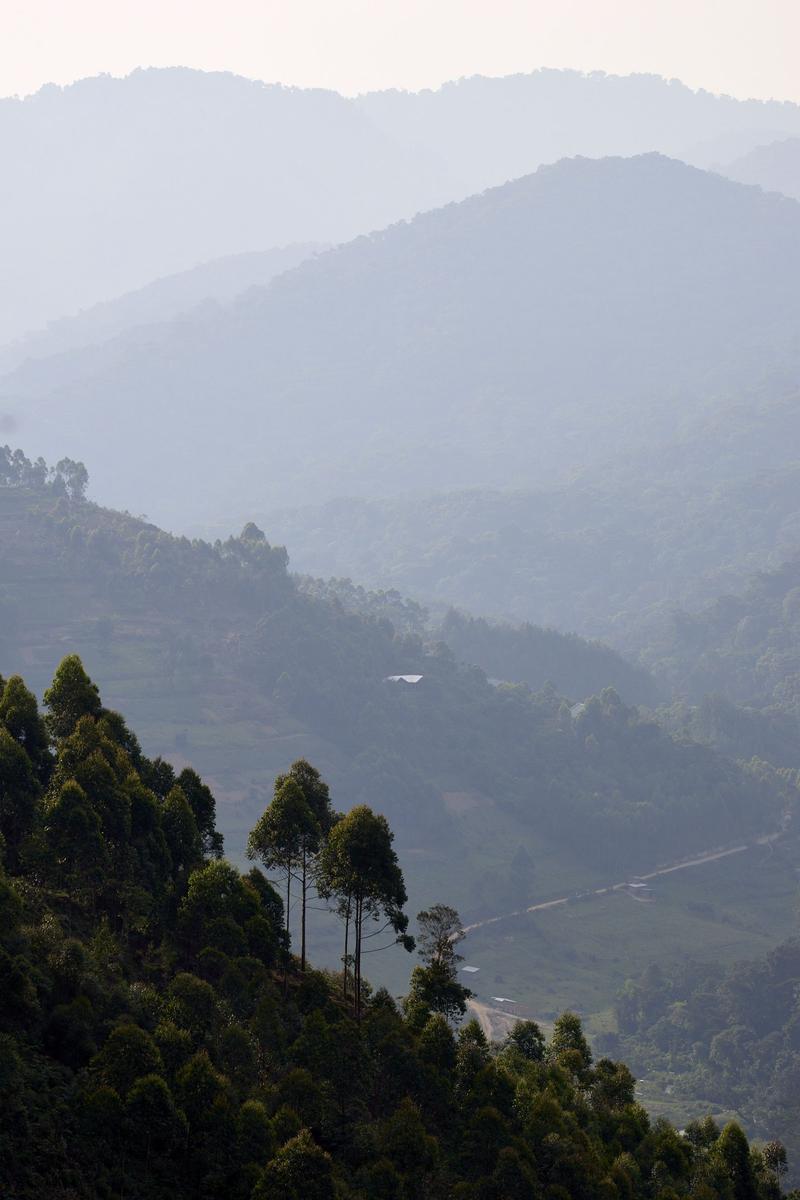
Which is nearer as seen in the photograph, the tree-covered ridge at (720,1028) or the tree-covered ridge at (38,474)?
the tree-covered ridge at (720,1028)

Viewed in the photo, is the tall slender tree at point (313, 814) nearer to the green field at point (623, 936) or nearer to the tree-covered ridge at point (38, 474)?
the green field at point (623, 936)

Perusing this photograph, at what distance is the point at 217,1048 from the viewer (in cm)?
3069

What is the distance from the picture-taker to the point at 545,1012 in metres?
94.9

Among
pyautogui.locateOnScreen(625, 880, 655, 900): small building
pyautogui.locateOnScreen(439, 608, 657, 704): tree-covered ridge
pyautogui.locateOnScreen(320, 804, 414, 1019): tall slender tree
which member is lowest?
pyautogui.locateOnScreen(320, 804, 414, 1019): tall slender tree

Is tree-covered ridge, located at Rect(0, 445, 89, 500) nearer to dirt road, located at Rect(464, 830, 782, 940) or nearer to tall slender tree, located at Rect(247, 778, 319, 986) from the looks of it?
dirt road, located at Rect(464, 830, 782, 940)

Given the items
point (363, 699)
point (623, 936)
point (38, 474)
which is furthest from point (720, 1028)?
point (38, 474)

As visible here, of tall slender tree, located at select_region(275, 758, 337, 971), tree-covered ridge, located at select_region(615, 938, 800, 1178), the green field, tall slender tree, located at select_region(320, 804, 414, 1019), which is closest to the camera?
tall slender tree, located at select_region(320, 804, 414, 1019)

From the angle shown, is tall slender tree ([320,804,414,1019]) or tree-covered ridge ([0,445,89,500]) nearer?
tall slender tree ([320,804,414,1019])

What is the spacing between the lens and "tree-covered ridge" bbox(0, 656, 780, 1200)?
2644cm

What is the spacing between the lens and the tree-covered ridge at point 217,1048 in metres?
26.4

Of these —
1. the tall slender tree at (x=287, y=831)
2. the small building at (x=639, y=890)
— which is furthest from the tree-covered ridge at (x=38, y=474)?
the tall slender tree at (x=287, y=831)

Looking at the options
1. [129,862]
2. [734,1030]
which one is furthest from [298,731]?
[129,862]

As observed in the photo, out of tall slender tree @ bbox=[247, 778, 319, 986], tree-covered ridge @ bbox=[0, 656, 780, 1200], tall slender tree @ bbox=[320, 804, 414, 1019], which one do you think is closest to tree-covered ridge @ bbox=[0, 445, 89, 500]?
tree-covered ridge @ bbox=[0, 656, 780, 1200]

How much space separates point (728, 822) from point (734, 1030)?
45548mm
